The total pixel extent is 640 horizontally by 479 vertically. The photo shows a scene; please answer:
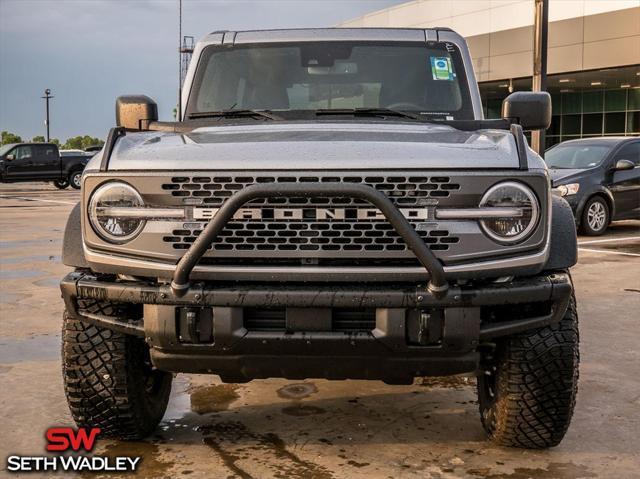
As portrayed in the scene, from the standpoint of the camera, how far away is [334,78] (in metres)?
5.00

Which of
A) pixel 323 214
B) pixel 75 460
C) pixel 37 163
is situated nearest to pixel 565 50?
pixel 37 163

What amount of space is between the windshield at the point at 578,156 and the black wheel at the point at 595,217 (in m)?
0.59

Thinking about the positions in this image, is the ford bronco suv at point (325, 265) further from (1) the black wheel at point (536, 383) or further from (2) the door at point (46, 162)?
(2) the door at point (46, 162)

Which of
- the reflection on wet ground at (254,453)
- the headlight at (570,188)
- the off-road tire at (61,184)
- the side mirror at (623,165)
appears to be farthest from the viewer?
the off-road tire at (61,184)

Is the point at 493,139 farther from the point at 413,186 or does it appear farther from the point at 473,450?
the point at 473,450

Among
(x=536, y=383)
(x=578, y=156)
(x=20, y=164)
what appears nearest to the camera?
(x=536, y=383)

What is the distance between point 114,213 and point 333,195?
0.88 m

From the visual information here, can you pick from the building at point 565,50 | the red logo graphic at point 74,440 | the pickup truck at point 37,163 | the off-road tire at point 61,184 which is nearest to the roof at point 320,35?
the red logo graphic at point 74,440

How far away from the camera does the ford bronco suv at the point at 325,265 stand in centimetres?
328

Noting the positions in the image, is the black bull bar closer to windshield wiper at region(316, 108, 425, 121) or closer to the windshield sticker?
windshield wiper at region(316, 108, 425, 121)

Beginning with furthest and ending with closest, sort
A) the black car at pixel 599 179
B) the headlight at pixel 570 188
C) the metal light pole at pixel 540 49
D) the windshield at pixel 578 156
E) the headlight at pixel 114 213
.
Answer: the metal light pole at pixel 540 49, the windshield at pixel 578 156, the black car at pixel 599 179, the headlight at pixel 570 188, the headlight at pixel 114 213

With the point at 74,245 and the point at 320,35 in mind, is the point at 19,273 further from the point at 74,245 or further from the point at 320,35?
the point at 74,245

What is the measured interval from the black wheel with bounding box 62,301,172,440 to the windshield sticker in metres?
2.27

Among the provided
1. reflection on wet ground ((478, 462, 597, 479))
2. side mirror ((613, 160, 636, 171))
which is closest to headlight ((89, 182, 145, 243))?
reflection on wet ground ((478, 462, 597, 479))
